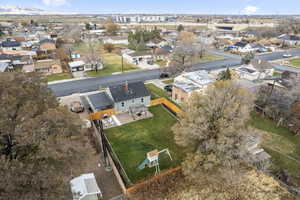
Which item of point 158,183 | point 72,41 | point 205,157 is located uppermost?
point 72,41

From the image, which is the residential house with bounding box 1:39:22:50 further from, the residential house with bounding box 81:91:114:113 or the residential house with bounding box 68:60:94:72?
the residential house with bounding box 81:91:114:113

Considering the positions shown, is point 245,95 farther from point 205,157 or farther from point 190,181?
point 190,181

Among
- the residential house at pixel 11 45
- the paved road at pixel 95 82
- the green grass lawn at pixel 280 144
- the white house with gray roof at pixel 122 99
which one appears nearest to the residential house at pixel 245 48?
the paved road at pixel 95 82

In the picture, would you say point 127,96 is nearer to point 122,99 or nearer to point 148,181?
point 122,99

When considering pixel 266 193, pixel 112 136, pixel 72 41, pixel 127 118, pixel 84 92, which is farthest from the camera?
pixel 72 41

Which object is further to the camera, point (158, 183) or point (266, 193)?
point (158, 183)

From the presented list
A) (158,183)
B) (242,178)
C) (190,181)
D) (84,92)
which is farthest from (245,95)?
(84,92)

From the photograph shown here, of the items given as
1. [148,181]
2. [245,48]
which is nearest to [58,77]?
[148,181]

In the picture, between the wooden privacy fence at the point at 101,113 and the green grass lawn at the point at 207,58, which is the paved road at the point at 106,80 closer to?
the green grass lawn at the point at 207,58
